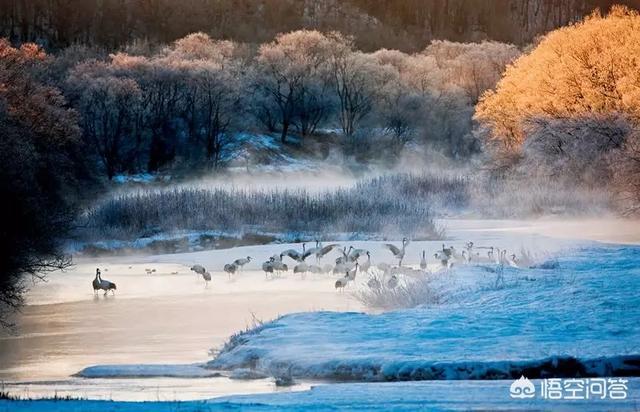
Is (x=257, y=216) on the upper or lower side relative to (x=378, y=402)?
lower

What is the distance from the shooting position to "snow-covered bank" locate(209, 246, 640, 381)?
14039 mm

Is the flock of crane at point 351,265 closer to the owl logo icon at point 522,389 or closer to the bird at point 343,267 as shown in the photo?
the bird at point 343,267

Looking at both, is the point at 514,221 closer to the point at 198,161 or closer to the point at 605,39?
the point at 605,39

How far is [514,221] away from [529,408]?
1266 inches

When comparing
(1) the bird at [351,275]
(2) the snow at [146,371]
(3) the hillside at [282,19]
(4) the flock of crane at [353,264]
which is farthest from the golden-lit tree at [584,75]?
(3) the hillside at [282,19]

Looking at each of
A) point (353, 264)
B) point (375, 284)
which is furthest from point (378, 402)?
point (353, 264)

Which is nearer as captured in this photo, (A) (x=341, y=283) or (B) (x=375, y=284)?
(B) (x=375, y=284)

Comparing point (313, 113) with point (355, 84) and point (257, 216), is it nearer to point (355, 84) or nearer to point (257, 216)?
point (355, 84)

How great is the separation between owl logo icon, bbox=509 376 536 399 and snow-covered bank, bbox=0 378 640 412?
91 millimetres

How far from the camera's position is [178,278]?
27406 millimetres

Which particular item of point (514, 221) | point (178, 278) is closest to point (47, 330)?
point (178, 278)

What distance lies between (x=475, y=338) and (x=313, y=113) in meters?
69.5

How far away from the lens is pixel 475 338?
1553 centimetres

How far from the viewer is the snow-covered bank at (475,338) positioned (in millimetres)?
14039
